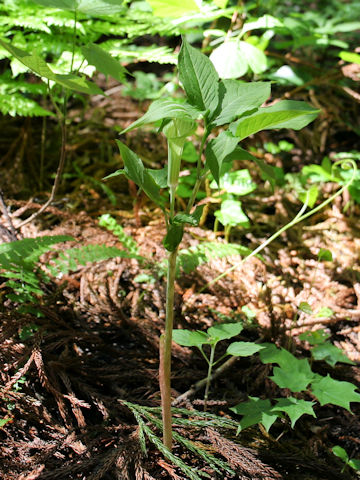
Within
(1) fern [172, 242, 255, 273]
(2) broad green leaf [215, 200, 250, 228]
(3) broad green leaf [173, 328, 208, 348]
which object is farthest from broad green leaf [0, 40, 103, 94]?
(2) broad green leaf [215, 200, 250, 228]

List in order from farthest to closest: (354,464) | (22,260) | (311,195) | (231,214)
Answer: (231,214) → (311,195) → (22,260) → (354,464)

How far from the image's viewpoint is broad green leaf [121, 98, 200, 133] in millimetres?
591

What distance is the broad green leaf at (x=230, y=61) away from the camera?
1.65m

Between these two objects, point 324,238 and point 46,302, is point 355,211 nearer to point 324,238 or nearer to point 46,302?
point 324,238

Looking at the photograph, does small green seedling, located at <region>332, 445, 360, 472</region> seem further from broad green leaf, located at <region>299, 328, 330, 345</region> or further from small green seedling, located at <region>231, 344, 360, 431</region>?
broad green leaf, located at <region>299, 328, 330, 345</region>

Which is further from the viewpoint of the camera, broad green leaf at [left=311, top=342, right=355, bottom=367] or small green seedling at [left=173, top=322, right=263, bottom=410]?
broad green leaf at [left=311, top=342, right=355, bottom=367]

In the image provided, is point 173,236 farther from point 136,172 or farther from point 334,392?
point 334,392

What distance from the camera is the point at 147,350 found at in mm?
1271

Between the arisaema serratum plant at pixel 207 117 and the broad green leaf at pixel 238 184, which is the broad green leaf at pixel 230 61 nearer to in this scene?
the broad green leaf at pixel 238 184

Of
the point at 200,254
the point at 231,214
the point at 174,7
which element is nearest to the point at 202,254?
the point at 200,254

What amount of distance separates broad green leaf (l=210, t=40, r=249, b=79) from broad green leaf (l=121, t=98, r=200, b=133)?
110 centimetres

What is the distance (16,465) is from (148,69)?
3.45 meters

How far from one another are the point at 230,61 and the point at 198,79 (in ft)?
3.48

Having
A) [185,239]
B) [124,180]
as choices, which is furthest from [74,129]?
[185,239]
